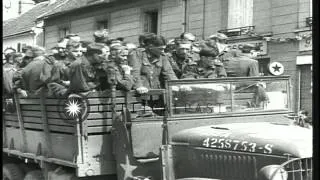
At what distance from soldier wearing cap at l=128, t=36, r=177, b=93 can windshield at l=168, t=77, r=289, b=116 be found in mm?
863

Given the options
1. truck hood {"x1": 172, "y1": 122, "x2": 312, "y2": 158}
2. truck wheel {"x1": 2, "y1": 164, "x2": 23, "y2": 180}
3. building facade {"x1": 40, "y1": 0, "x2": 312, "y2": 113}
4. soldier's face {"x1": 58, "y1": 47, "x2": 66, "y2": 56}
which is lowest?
truck wheel {"x1": 2, "y1": 164, "x2": 23, "y2": 180}

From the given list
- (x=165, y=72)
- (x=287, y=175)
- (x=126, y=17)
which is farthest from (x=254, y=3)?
(x=287, y=175)

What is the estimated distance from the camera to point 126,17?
53.7 ft

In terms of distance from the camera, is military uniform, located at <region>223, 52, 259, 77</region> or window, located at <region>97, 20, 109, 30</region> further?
window, located at <region>97, 20, 109, 30</region>

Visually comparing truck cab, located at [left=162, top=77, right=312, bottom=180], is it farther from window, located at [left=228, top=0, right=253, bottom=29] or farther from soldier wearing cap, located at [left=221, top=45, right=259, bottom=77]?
window, located at [left=228, top=0, right=253, bottom=29]

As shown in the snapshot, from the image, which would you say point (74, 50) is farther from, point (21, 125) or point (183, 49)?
point (183, 49)

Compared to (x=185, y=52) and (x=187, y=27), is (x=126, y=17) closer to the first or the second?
(x=187, y=27)

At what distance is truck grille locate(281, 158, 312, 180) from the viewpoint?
3359mm

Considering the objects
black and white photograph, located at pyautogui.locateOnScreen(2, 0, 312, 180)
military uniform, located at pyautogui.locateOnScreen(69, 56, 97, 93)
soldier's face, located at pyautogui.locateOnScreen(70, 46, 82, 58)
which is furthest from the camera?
soldier's face, located at pyautogui.locateOnScreen(70, 46, 82, 58)

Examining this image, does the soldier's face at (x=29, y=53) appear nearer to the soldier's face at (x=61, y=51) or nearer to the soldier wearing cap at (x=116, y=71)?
the soldier's face at (x=61, y=51)

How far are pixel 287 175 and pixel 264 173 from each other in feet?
0.47

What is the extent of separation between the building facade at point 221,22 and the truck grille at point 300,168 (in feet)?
6.97

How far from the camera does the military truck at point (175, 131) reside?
3.77m

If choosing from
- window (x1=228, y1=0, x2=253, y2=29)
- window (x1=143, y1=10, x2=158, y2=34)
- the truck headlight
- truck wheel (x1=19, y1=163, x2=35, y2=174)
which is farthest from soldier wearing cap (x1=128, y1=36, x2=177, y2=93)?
window (x1=143, y1=10, x2=158, y2=34)
